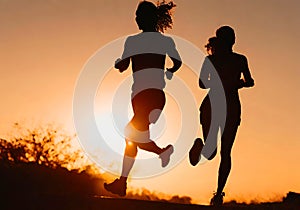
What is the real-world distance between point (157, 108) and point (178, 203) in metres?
1.76

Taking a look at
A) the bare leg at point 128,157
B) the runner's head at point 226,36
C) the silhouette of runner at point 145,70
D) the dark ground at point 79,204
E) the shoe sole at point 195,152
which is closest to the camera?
the dark ground at point 79,204

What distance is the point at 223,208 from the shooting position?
441 inches

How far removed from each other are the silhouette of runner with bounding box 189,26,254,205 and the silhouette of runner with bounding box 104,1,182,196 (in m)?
0.62

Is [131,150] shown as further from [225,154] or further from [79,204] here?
[79,204]

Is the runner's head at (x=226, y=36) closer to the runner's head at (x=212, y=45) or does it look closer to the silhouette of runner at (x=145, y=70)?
the runner's head at (x=212, y=45)

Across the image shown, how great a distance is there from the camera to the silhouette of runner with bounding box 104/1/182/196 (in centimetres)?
1180

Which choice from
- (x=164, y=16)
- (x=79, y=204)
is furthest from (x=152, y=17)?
(x=79, y=204)

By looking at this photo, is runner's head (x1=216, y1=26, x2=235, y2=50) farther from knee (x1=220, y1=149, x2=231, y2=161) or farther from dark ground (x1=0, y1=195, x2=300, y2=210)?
dark ground (x1=0, y1=195, x2=300, y2=210)

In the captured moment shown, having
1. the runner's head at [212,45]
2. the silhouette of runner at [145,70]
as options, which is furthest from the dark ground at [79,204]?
the runner's head at [212,45]

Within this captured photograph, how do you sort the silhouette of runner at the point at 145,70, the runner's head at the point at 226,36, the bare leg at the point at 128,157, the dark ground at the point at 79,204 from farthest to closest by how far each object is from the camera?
the runner's head at the point at 226,36 → the bare leg at the point at 128,157 → the silhouette of runner at the point at 145,70 → the dark ground at the point at 79,204

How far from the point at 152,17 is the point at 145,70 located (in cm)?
83

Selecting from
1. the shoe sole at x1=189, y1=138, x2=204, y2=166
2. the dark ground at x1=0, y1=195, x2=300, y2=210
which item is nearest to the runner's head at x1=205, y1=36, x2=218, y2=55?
the shoe sole at x1=189, y1=138, x2=204, y2=166

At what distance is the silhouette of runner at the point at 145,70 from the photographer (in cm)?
1180

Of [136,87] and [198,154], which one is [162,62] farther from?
[198,154]
